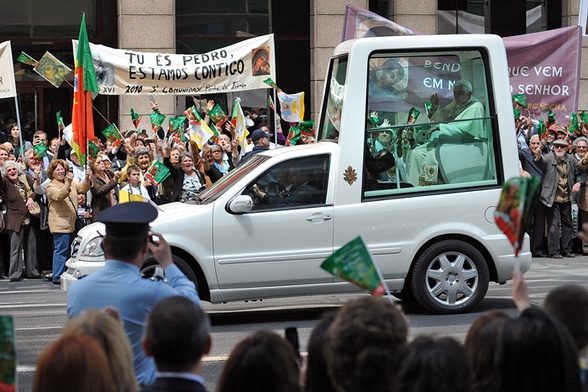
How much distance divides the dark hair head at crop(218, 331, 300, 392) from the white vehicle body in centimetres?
699

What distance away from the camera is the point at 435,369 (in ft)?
10.7

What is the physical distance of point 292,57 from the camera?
2469cm

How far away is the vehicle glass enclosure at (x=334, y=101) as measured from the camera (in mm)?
11859

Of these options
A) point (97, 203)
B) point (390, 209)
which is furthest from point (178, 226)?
point (97, 203)

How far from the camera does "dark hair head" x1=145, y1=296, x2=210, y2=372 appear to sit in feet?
12.8

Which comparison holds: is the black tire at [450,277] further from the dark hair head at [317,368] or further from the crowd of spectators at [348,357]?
the dark hair head at [317,368]

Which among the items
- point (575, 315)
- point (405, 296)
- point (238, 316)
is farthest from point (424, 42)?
point (575, 315)

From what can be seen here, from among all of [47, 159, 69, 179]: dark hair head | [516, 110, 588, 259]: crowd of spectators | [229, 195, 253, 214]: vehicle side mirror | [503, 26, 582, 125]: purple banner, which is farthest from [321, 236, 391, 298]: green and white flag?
[503, 26, 582, 125]: purple banner

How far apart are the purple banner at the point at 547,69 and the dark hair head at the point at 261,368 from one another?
16.8m

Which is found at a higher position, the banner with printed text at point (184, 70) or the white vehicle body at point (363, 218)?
the banner with printed text at point (184, 70)

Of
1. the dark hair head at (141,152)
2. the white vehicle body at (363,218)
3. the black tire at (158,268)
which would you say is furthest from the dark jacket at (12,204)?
the black tire at (158,268)

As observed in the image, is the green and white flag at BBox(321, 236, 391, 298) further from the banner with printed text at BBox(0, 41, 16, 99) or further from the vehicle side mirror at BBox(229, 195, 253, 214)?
the banner with printed text at BBox(0, 41, 16, 99)

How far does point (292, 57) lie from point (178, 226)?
14.4 meters

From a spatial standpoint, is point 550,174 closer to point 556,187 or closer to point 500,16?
point 556,187
